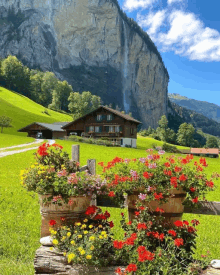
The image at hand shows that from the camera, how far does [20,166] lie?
22.6m

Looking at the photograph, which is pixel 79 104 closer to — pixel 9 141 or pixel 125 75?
pixel 9 141

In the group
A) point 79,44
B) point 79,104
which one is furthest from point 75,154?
point 79,44

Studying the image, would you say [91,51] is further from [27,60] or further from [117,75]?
[27,60]

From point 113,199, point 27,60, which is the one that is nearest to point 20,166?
point 113,199

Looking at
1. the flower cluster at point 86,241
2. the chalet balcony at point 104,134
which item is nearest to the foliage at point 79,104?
the chalet balcony at point 104,134

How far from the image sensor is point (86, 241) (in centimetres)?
427

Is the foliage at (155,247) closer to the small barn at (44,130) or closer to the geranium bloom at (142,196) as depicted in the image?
the geranium bloom at (142,196)

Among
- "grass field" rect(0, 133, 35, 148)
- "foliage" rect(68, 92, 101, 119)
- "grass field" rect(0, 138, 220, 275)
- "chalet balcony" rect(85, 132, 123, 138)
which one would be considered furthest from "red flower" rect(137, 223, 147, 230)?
"foliage" rect(68, 92, 101, 119)

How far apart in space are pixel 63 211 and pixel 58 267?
883 millimetres

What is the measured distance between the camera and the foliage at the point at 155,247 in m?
3.99

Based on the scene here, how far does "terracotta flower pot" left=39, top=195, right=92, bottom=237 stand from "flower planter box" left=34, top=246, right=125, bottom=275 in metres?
0.48

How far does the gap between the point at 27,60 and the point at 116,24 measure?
222 feet

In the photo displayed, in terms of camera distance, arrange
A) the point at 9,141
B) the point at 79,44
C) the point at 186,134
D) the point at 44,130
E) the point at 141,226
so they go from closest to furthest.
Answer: the point at 141,226
the point at 9,141
the point at 44,130
the point at 186,134
the point at 79,44

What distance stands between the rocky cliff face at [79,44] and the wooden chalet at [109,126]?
11806 cm
